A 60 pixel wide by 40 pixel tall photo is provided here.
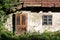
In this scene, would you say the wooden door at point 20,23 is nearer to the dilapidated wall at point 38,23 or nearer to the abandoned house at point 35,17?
the abandoned house at point 35,17

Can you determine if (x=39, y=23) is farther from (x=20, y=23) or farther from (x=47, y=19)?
(x=20, y=23)

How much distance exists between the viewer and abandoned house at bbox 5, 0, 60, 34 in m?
21.6

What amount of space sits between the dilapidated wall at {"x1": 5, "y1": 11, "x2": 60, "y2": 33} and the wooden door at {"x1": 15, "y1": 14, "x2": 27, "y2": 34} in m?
0.39

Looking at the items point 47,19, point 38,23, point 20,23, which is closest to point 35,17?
point 38,23

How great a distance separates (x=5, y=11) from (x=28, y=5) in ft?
5.68

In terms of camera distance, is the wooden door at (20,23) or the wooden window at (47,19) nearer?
the wooden door at (20,23)

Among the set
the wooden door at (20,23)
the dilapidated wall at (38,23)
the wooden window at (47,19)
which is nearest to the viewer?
the wooden door at (20,23)

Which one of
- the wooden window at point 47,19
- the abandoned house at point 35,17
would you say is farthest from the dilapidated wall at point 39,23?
the wooden window at point 47,19

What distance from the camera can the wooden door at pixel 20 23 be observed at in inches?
848

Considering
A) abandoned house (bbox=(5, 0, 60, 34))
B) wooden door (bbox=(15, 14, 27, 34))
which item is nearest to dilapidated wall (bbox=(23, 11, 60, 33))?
abandoned house (bbox=(5, 0, 60, 34))

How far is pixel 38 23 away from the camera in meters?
22.1

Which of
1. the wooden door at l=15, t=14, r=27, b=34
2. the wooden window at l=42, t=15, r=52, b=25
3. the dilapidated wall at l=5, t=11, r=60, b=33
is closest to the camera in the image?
the wooden door at l=15, t=14, r=27, b=34

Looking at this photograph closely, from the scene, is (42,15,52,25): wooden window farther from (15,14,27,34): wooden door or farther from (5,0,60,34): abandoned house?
(15,14,27,34): wooden door

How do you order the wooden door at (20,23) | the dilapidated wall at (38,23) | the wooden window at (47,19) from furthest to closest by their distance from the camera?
the wooden window at (47,19), the dilapidated wall at (38,23), the wooden door at (20,23)
